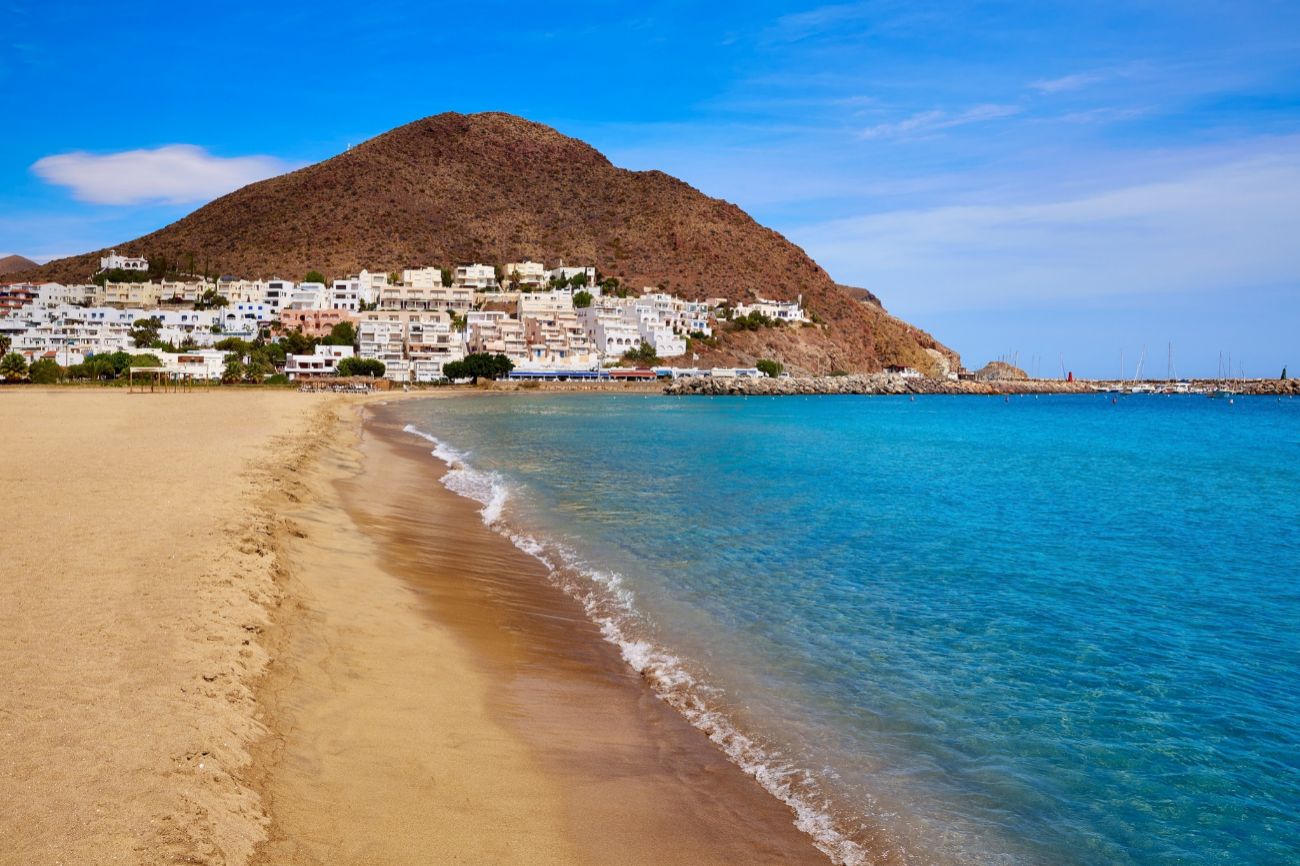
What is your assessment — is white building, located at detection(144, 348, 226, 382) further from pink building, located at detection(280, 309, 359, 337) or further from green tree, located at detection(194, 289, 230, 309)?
green tree, located at detection(194, 289, 230, 309)

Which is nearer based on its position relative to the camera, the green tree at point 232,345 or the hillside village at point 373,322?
the hillside village at point 373,322

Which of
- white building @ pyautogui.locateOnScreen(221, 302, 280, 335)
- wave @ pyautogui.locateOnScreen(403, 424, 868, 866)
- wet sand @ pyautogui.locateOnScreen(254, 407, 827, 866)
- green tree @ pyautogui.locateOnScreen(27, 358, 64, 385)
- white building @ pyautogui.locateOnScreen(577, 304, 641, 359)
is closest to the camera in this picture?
wet sand @ pyautogui.locateOnScreen(254, 407, 827, 866)

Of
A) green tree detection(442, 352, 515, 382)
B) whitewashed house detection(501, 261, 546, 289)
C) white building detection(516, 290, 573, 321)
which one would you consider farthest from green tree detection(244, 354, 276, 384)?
whitewashed house detection(501, 261, 546, 289)

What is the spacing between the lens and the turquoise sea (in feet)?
20.6

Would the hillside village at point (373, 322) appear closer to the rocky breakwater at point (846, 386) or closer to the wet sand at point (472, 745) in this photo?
the rocky breakwater at point (846, 386)

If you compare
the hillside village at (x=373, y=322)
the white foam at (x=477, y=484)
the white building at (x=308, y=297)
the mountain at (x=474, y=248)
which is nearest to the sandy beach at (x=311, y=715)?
the white foam at (x=477, y=484)

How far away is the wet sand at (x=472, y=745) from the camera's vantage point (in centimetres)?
514

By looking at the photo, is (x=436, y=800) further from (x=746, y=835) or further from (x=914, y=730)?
(x=914, y=730)

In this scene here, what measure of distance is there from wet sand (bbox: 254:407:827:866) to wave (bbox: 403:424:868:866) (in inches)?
6.0

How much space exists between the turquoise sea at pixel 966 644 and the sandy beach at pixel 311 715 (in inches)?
35.1

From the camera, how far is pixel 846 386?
137125 mm

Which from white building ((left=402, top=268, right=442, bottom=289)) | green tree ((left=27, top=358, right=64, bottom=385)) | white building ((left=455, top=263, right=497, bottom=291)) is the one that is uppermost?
white building ((left=455, top=263, right=497, bottom=291))

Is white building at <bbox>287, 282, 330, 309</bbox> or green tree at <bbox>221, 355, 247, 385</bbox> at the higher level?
white building at <bbox>287, 282, 330, 309</bbox>

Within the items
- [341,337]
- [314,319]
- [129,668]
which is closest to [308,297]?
[314,319]
